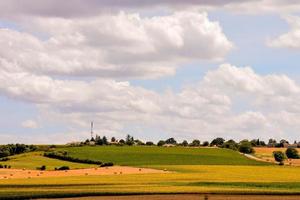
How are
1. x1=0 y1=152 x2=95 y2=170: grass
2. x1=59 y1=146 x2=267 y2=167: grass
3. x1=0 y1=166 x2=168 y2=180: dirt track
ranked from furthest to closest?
x1=59 y1=146 x2=267 y2=167: grass, x1=0 y1=152 x2=95 y2=170: grass, x1=0 y1=166 x2=168 y2=180: dirt track

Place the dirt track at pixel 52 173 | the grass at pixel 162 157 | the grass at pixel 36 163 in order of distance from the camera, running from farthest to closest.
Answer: the grass at pixel 162 157 < the grass at pixel 36 163 < the dirt track at pixel 52 173

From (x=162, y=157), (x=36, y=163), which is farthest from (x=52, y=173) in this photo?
(x=162, y=157)

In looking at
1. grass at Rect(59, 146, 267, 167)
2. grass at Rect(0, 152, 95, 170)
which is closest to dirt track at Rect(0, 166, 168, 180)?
grass at Rect(0, 152, 95, 170)

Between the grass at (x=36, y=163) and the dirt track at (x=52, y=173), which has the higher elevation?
the grass at (x=36, y=163)

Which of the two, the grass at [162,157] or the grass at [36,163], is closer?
the grass at [36,163]

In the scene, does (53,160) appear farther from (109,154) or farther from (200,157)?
(200,157)

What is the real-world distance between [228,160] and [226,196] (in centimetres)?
11307

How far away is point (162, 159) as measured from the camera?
181125 millimetres

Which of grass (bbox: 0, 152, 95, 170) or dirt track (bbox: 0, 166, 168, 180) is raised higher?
grass (bbox: 0, 152, 95, 170)

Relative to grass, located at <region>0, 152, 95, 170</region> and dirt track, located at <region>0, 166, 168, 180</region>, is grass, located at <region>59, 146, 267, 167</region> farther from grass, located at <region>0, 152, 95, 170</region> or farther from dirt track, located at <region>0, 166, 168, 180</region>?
dirt track, located at <region>0, 166, 168, 180</region>

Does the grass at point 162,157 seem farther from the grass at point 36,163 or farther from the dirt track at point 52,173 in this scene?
the dirt track at point 52,173

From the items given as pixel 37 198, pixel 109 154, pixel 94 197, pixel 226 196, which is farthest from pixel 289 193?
pixel 109 154

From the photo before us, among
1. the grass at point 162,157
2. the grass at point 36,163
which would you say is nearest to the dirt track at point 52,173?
the grass at point 36,163

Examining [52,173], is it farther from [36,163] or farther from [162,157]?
[162,157]
